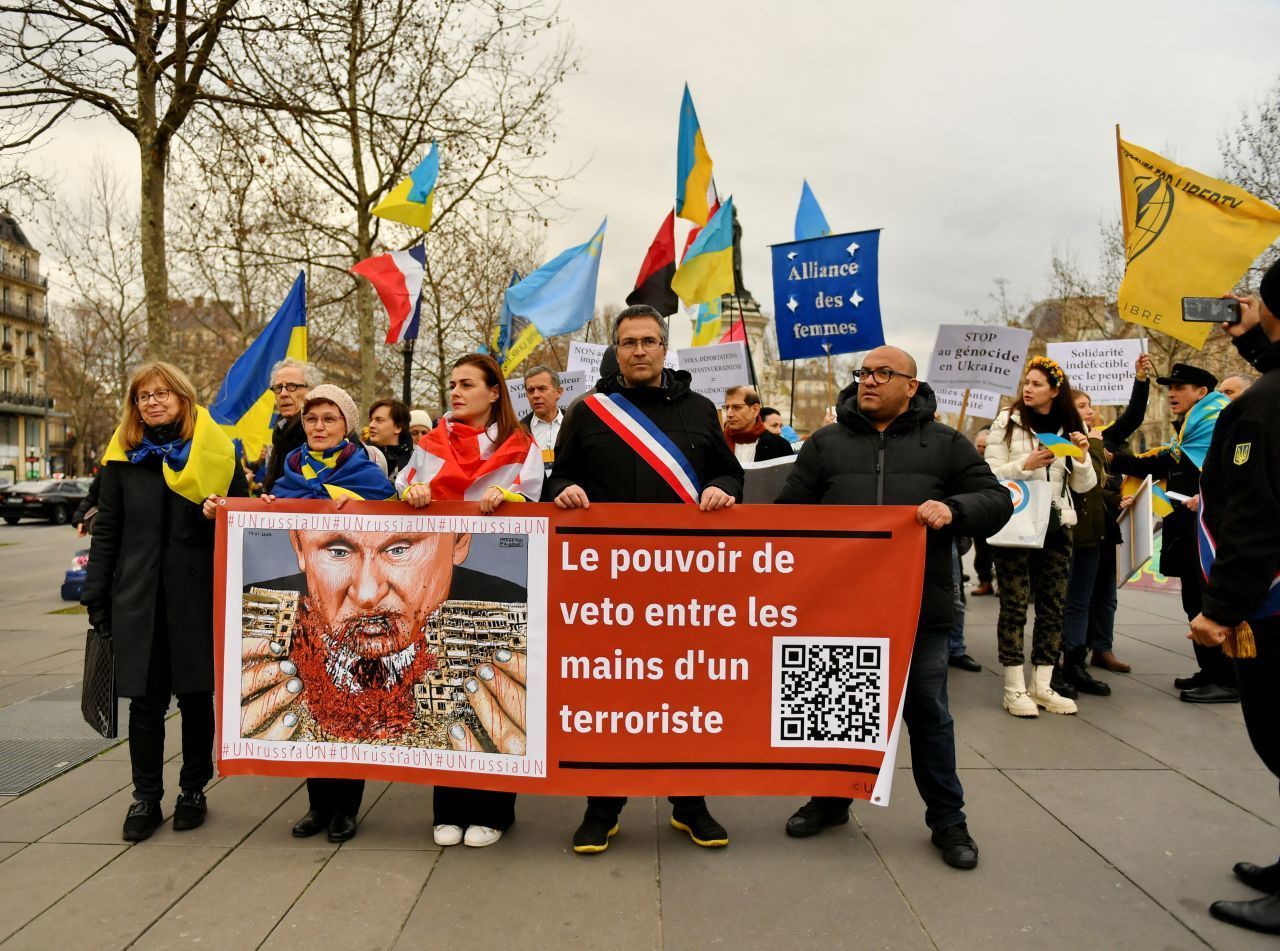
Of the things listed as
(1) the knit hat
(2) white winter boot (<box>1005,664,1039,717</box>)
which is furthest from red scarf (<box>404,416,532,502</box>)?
(2) white winter boot (<box>1005,664,1039,717</box>)

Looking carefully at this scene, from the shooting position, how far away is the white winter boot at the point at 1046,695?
5.50 meters

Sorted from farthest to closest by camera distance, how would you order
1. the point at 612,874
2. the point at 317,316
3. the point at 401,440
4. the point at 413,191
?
the point at 317,316 < the point at 413,191 < the point at 401,440 < the point at 612,874

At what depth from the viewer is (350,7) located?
905cm

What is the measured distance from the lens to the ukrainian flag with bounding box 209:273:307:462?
6.76 m

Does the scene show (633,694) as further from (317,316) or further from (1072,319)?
(1072,319)

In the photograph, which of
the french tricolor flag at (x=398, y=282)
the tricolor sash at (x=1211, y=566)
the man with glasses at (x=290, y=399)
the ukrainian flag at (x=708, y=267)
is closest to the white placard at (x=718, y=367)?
the ukrainian flag at (x=708, y=267)

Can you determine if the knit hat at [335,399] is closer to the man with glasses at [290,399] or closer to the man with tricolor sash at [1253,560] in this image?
the man with glasses at [290,399]

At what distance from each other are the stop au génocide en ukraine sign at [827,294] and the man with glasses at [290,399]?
3.56 meters

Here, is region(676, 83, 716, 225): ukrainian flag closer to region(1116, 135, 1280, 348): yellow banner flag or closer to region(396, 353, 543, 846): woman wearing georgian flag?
region(1116, 135, 1280, 348): yellow banner flag

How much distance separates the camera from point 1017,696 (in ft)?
18.1

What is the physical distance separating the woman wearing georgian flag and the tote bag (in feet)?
9.90

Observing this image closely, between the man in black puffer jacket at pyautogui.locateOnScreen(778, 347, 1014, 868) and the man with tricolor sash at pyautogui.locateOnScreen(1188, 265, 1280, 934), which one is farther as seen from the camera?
the man in black puffer jacket at pyautogui.locateOnScreen(778, 347, 1014, 868)

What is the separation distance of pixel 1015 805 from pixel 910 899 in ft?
3.75

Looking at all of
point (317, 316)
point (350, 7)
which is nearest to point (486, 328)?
point (317, 316)
